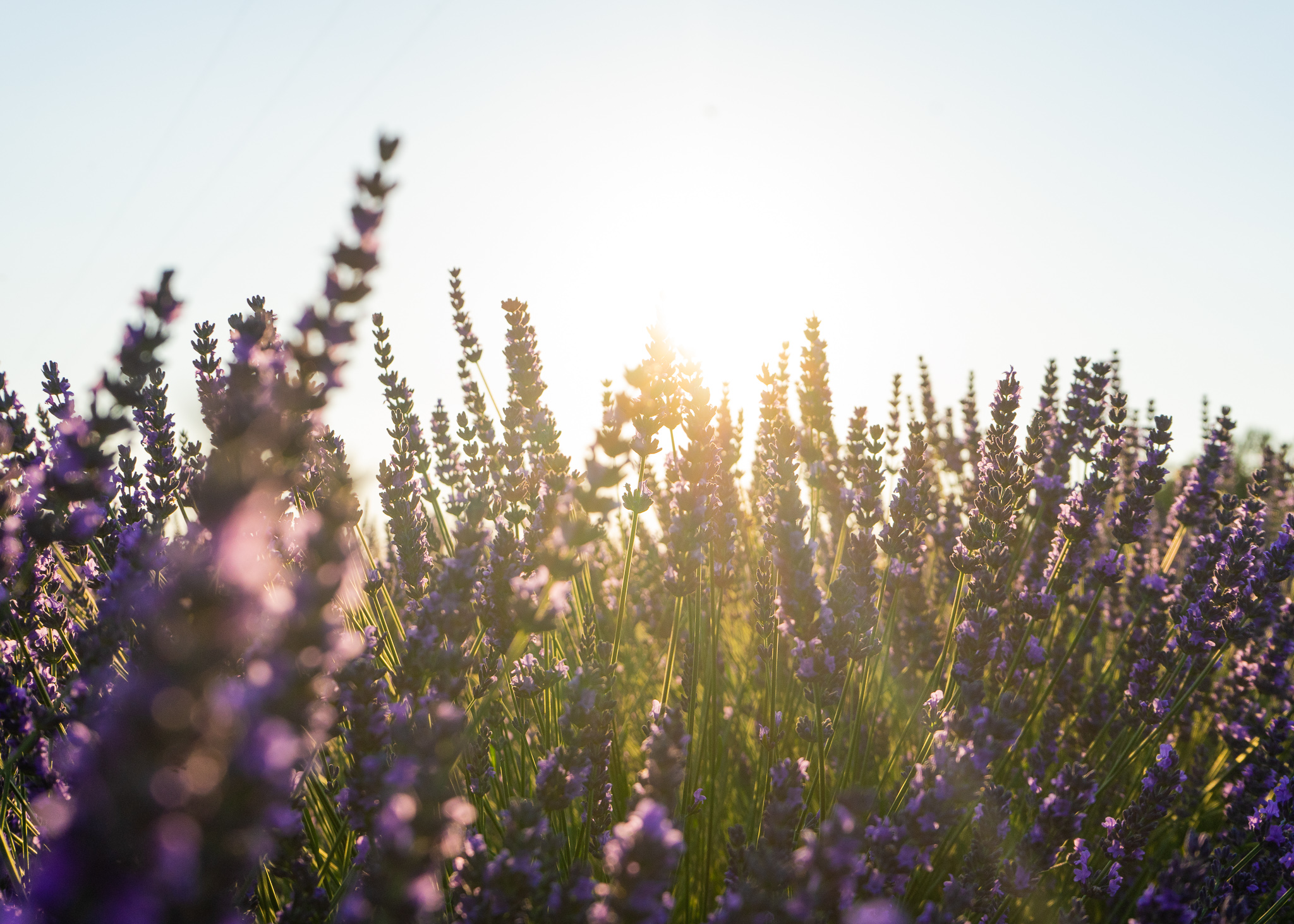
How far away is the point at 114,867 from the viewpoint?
84cm

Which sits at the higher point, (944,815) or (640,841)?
(944,815)

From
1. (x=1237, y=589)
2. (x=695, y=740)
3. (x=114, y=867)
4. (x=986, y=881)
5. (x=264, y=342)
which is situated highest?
(x=1237, y=589)

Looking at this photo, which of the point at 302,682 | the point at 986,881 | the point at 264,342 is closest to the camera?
the point at 302,682

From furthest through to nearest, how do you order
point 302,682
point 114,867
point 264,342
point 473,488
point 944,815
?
1. point 473,488
2. point 944,815
3. point 264,342
4. point 302,682
5. point 114,867

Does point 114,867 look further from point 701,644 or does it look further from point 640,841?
point 701,644

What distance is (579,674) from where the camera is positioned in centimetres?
194

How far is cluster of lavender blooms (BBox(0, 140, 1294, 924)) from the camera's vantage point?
911 mm

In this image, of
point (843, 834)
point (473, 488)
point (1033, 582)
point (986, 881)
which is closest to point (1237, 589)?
point (1033, 582)

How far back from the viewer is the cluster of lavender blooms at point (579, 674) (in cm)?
91

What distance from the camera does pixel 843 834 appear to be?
110cm

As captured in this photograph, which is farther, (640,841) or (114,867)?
(640,841)

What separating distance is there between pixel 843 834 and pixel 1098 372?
2.98 meters

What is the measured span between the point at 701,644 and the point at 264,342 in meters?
2.33

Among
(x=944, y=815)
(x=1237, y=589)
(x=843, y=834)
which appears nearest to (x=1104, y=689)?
(x=1237, y=589)
